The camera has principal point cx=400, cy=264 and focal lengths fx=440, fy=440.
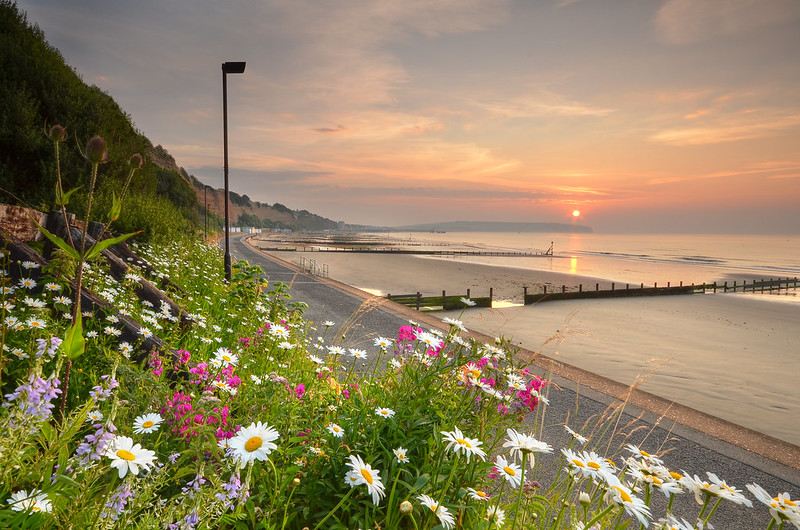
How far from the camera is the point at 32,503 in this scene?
57.4 inches

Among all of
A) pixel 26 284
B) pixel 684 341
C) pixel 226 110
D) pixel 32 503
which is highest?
pixel 226 110

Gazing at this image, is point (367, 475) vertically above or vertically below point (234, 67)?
below

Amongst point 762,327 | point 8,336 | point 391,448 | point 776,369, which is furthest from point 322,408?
point 762,327

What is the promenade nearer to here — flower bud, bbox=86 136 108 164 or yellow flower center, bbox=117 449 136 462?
flower bud, bbox=86 136 108 164

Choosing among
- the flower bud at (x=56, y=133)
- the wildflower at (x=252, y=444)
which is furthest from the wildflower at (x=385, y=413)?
the flower bud at (x=56, y=133)

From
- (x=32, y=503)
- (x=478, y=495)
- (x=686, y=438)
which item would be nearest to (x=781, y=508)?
(x=478, y=495)

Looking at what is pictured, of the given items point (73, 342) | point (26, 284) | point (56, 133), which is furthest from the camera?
point (26, 284)

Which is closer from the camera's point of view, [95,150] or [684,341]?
[95,150]

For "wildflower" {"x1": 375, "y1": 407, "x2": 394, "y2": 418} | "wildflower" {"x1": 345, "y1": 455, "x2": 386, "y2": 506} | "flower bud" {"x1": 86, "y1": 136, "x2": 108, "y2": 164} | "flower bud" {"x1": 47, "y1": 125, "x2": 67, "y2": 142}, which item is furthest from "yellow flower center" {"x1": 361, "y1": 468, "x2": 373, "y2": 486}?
"flower bud" {"x1": 47, "y1": 125, "x2": 67, "y2": 142}

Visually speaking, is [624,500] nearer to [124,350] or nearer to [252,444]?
[252,444]

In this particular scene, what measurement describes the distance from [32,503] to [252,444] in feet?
2.32

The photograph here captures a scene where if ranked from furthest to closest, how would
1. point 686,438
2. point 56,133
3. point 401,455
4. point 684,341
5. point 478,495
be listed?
1. point 684,341
2. point 686,438
3. point 401,455
4. point 478,495
5. point 56,133

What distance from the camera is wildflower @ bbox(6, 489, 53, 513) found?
1465 mm

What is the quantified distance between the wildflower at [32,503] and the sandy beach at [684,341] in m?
2.21
